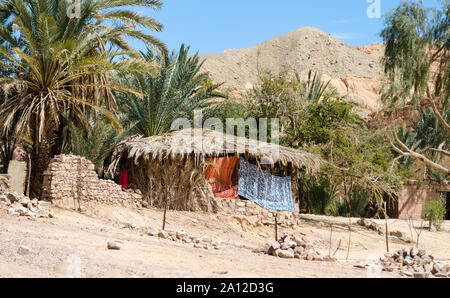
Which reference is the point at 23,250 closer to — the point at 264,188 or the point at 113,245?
the point at 113,245

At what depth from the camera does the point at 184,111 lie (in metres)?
19.8

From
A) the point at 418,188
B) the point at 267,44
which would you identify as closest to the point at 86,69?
the point at 418,188

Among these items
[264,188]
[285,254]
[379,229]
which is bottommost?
[379,229]

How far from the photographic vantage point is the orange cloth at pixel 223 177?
14950 millimetres

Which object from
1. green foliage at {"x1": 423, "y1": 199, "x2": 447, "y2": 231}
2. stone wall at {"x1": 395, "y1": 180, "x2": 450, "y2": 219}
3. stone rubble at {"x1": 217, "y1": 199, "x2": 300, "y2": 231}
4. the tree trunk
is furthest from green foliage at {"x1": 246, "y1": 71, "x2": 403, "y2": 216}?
the tree trunk

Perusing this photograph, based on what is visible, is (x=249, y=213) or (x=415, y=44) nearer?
(x=249, y=213)

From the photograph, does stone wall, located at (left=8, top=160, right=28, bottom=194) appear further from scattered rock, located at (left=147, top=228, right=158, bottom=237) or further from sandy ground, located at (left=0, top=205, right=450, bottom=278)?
scattered rock, located at (left=147, top=228, right=158, bottom=237)

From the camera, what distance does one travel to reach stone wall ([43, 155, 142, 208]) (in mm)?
12758

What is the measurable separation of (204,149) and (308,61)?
50.5m

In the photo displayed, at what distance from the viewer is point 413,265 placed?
8703mm

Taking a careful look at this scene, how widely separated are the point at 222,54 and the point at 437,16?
45.7 metres

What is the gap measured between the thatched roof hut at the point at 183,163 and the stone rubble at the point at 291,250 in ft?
16.7

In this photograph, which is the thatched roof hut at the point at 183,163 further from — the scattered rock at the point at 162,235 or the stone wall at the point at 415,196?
the stone wall at the point at 415,196

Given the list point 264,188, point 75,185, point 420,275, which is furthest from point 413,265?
point 75,185
